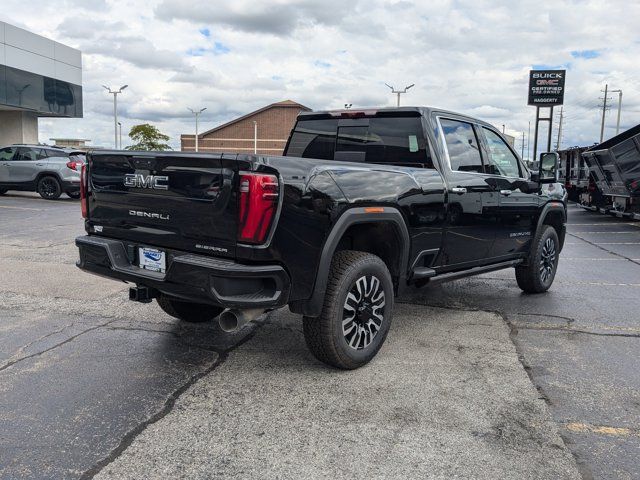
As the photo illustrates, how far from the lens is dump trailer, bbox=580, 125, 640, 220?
14.1m

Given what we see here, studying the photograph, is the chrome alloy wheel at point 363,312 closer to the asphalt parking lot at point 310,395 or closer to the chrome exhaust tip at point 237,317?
the asphalt parking lot at point 310,395

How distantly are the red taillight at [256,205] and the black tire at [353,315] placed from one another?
74 centimetres

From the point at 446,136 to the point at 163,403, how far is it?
128 inches

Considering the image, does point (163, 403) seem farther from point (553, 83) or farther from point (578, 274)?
point (553, 83)

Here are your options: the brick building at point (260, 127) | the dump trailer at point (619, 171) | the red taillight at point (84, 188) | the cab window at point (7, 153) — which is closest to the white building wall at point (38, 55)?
the cab window at point (7, 153)

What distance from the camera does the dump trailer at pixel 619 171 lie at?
1412cm

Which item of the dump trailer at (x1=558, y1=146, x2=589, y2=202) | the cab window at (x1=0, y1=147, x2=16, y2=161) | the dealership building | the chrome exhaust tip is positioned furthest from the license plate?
the dealership building

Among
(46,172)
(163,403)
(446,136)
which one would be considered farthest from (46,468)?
(46,172)

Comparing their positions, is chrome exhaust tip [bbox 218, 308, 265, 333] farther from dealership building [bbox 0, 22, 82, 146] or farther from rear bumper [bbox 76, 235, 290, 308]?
dealership building [bbox 0, 22, 82, 146]

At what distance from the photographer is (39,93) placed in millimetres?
28828

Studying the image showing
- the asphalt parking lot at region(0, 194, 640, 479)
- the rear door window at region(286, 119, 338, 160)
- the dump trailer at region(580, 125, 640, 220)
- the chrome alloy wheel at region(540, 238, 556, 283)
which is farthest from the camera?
the dump trailer at region(580, 125, 640, 220)

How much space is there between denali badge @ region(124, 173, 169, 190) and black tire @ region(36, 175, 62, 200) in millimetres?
15529

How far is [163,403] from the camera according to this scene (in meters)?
3.51

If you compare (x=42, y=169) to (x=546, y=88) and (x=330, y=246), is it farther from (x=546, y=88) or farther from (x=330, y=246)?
(x=546, y=88)
